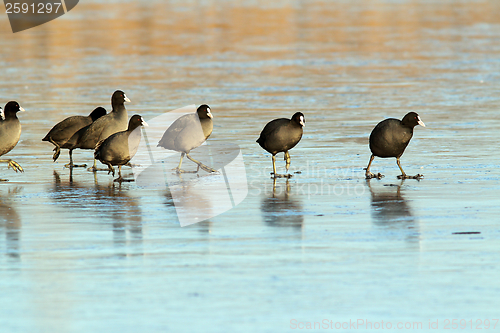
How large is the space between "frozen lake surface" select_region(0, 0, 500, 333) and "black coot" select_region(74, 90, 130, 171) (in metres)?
0.54

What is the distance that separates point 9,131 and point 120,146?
183 centimetres

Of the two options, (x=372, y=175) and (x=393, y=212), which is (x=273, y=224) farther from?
(x=372, y=175)

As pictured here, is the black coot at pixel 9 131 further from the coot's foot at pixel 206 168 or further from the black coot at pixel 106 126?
the coot's foot at pixel 206 168

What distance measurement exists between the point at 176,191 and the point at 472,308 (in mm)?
6029

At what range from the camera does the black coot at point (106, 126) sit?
45.9ft

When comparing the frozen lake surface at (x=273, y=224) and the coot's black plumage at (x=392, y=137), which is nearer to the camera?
the frozen lake surface at (x=273, y=224)

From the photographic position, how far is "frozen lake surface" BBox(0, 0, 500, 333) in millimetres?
6730

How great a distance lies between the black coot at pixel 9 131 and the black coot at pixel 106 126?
1.20m

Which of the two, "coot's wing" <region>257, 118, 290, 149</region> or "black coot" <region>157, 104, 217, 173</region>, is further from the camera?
"black coot" <region>157, 104, 217, 173</region>

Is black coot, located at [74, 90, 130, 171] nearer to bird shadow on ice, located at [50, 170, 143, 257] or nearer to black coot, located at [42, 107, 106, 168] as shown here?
black coot, located at [42, 107, 106, 168]

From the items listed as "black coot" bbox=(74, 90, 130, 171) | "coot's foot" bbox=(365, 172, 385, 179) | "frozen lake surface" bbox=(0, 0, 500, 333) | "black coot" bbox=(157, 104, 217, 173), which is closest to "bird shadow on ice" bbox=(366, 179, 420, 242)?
"frozen lake surface" bbox=(0, 0, 500, 333)

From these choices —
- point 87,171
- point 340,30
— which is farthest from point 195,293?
point 340,30

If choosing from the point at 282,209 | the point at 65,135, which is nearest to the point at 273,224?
the point at 282,209

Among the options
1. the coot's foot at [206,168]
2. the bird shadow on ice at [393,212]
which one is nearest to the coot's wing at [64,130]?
the coot's foot at [206,168]
